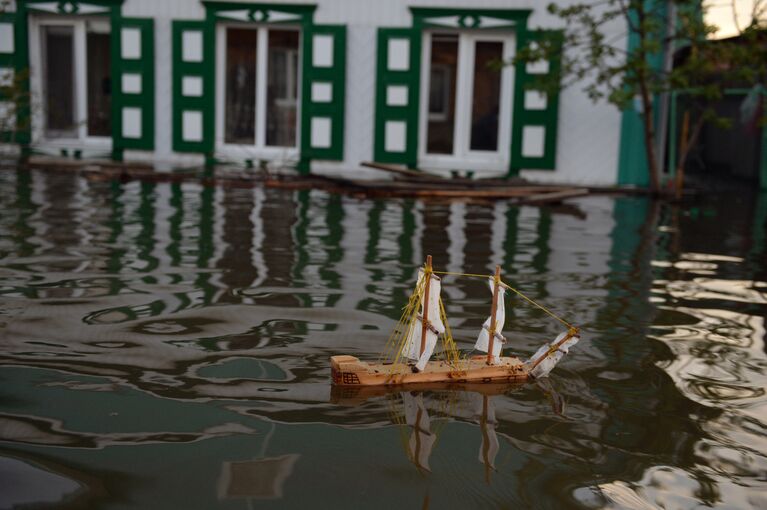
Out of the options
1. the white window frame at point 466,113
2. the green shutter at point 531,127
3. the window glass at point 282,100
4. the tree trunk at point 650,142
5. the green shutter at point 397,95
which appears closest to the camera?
the tree trunk at point 650,142

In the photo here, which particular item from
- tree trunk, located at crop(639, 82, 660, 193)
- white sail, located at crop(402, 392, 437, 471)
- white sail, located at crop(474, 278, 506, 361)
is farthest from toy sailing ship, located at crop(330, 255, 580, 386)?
tree trunk, located at crop(639, 82, 660, 193)

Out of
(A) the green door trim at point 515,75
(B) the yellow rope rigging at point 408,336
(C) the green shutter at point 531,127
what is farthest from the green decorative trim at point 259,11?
(B) the yellow rope rigging at point 408,336

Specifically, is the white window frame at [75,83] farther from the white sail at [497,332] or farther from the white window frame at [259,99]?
the white sail at [497,332]

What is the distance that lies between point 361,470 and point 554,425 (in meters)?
0.79

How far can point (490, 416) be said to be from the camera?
3.35m

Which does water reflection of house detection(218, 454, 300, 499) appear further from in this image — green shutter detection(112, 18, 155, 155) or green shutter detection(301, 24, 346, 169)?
green shutter detection(112, 18, 155, 155)

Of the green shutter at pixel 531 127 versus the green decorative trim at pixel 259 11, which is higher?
the green decorative trim at pixel 259 11

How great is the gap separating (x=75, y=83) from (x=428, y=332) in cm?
1207

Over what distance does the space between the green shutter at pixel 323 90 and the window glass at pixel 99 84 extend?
3.09 m

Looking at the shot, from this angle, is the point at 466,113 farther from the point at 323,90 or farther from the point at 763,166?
the point at 763,166

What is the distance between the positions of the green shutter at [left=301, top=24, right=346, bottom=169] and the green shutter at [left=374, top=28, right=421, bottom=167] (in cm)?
53

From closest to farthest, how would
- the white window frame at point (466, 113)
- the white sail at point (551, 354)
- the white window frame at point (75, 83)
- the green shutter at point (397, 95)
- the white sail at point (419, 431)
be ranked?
the white sail at point (419, 431), the white sail at point (551, 354), the green shutter at point (397, 95), the white window frame at point (466, 113), the white window frame at point (75, 83)

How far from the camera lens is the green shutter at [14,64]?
13.7 m

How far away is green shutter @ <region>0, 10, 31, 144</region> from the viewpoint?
1366 centimetres
